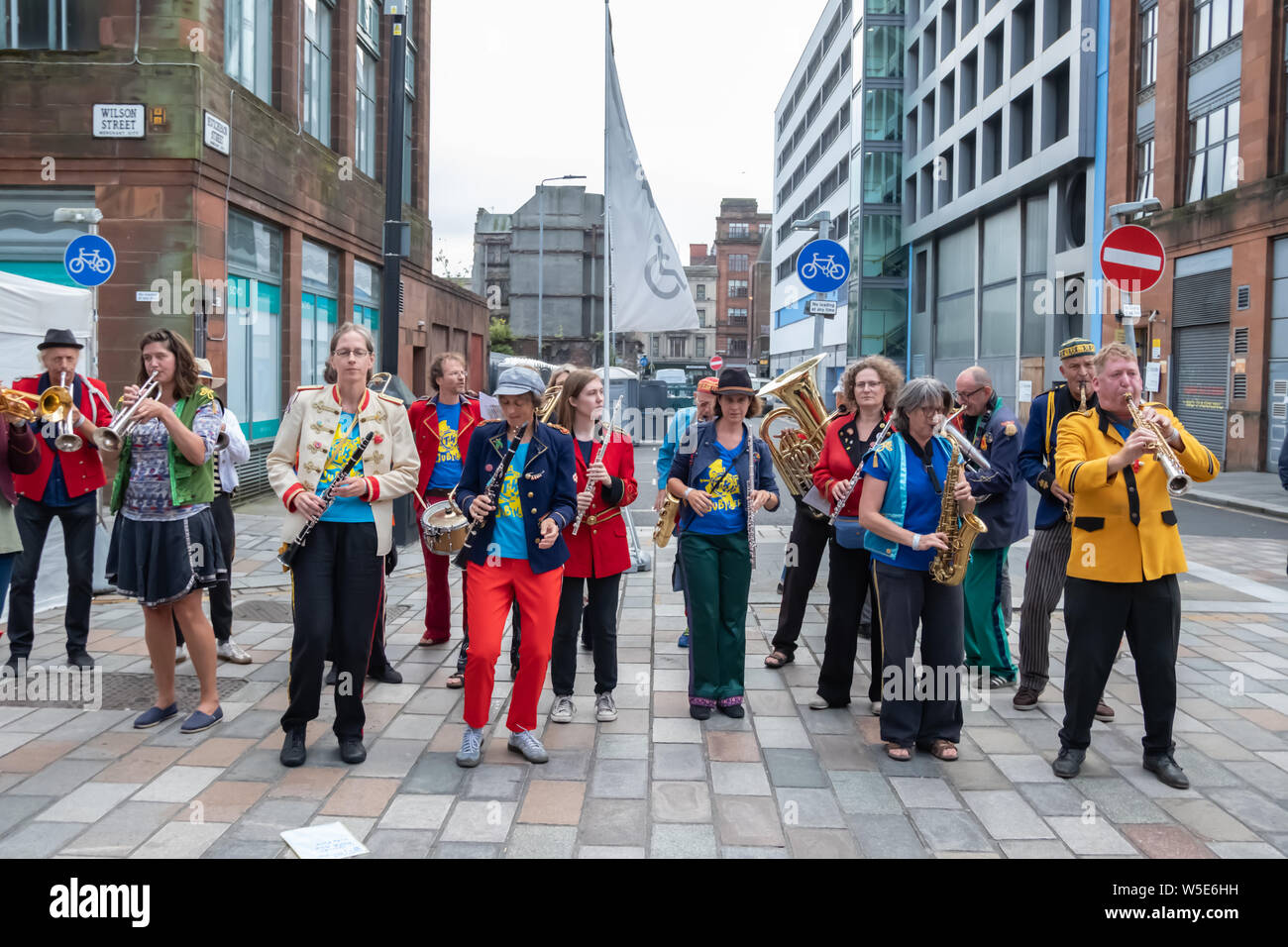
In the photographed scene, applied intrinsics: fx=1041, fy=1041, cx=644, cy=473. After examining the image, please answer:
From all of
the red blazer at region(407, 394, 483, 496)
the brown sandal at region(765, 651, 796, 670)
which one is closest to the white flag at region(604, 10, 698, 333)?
→ the red blazer at region(407, 394, 483, 496)

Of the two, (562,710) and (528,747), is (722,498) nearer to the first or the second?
(562,710)

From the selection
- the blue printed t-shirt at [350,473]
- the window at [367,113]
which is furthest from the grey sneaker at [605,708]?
the window at [367,113]

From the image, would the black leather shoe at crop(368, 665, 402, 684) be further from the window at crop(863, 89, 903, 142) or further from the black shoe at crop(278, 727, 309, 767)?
the window at crop(863, 89, 903, 142)

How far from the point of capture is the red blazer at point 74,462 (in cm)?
634

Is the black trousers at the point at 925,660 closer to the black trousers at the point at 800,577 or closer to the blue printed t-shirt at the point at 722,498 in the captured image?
the blue printed t-shirt at the point at 722,498

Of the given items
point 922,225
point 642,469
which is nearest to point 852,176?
point 922,225

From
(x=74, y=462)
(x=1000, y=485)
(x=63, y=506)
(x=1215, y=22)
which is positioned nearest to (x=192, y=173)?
(x=74, y=462)

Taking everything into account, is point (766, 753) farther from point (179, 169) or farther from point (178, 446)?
point (179, 169)

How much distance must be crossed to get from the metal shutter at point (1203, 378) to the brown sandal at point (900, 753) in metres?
22.0

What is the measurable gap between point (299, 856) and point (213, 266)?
11980 mm

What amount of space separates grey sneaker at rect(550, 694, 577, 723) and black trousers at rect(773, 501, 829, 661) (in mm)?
1786

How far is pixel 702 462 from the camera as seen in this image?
585 cm

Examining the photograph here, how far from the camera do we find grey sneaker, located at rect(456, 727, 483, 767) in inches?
195

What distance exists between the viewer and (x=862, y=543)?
577cm
